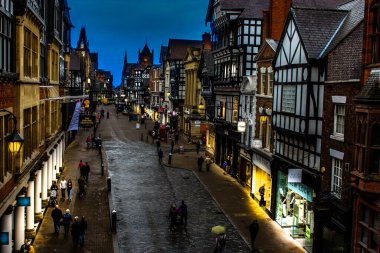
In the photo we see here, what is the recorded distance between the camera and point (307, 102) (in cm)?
2262

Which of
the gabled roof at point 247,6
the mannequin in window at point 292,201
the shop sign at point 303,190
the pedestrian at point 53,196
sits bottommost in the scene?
the pedestrian at point 53,196

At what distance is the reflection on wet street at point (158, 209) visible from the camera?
23.1 meters

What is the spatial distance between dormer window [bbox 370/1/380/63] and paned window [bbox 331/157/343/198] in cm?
490

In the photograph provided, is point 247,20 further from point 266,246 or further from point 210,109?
point 266,246

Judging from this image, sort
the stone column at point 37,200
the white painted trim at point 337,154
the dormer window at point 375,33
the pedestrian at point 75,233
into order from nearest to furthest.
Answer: the dormer window at point 375,33 < the white painted trim at point 337,154 < the pedestrian at point 75,233 < the stone column at point 37,200

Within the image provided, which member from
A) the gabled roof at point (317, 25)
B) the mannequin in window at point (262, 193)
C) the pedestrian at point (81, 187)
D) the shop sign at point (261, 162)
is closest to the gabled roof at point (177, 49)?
the shop sign at point (261, 162)

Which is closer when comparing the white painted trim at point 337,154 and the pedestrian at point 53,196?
the white painted trim at point 337,154

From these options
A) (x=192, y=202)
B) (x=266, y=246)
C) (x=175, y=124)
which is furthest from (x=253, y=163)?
(x=175, y=124)

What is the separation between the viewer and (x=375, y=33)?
17031mm

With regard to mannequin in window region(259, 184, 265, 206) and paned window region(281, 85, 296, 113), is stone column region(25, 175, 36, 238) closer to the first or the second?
paned window region(281, 85, 296, 113)

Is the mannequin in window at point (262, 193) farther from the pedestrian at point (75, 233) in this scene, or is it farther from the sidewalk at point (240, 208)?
the pedestrian at point (75, 233)

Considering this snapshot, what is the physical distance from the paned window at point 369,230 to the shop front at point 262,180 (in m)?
11.9

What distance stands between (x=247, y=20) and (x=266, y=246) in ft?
73.5

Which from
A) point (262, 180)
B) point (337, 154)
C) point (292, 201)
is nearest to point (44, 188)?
point (262, 180)
